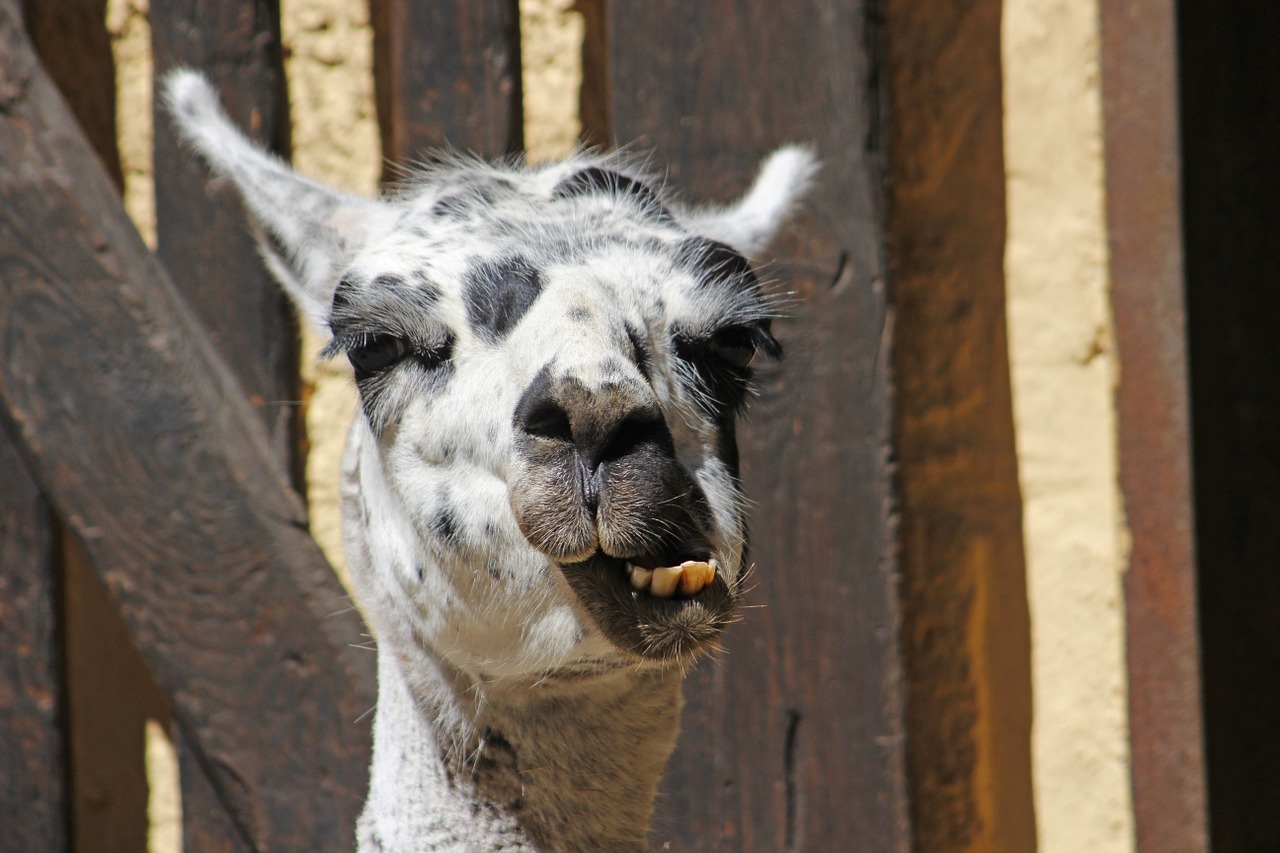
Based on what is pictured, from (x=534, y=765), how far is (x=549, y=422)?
0.50 metres

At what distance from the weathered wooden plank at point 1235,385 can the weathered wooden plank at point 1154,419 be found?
32 millimetres

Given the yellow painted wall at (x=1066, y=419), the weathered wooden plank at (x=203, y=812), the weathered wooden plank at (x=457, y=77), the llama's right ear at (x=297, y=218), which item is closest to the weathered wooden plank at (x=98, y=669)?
the weathered wooden plank at (x=203, y=812)

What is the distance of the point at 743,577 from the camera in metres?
1.34

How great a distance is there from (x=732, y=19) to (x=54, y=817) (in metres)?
1.92

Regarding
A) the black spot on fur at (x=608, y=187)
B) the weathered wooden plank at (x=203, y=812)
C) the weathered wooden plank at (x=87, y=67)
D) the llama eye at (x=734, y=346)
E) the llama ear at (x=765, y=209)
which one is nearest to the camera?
the llama eye at (x=734, y=346)

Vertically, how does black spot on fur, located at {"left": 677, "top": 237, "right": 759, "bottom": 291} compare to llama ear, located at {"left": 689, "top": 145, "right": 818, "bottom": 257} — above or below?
below

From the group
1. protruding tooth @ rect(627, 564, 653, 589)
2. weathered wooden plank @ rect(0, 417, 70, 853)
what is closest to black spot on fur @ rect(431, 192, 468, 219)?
protruding tooth @ rect(627, 564, 653, 589)

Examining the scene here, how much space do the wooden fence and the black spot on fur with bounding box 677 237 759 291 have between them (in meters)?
0.63

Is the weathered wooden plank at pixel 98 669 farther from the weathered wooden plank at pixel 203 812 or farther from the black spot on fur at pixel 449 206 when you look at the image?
the black spot on fur at pixel 449 206

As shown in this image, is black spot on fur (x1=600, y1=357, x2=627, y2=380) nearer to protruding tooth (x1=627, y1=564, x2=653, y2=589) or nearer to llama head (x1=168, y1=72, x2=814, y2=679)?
llama head (x1=168, y1=72, x2=814, y2=679)

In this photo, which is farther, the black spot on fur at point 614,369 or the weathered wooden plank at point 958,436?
the weathered wooden plank at point 958,436

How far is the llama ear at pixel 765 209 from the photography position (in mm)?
1614

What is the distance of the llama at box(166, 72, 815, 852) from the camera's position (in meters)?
1.11

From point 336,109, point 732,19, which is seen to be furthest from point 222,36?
point 732,19
